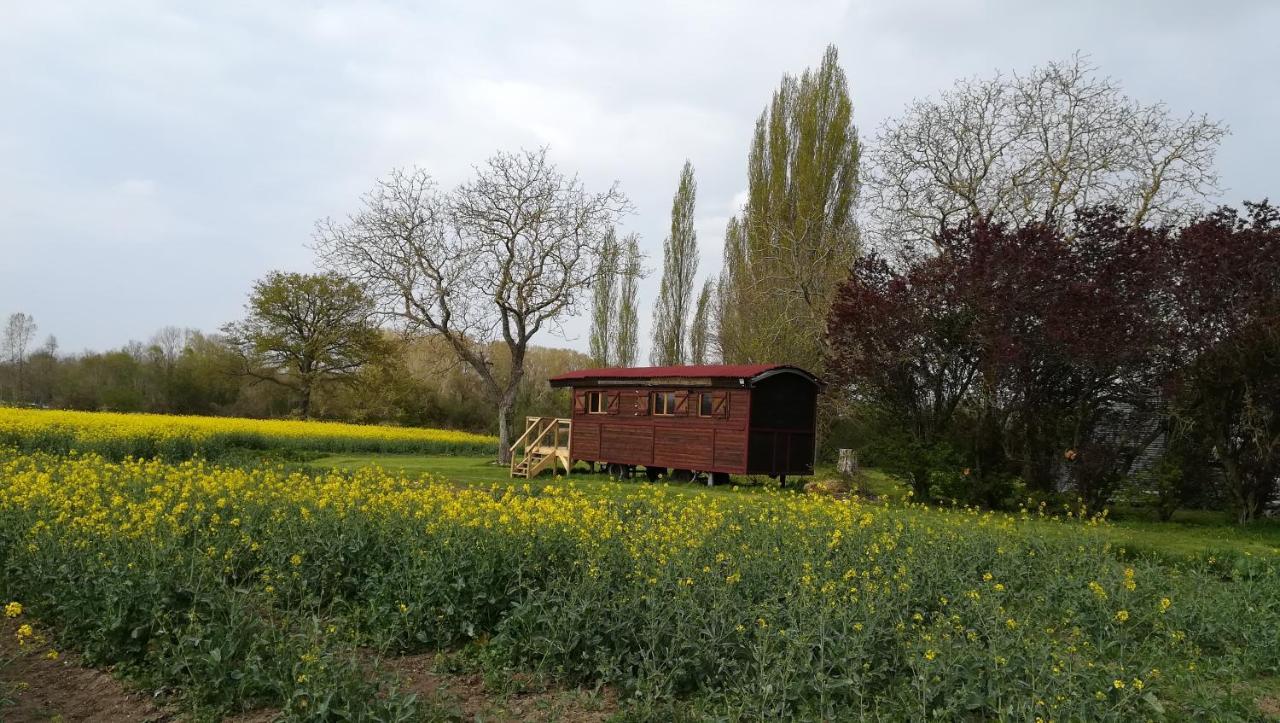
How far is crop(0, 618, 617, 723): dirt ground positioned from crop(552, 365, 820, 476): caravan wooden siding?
538 inches

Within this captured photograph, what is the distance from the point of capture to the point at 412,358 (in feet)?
176

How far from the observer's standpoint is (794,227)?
1185 inches

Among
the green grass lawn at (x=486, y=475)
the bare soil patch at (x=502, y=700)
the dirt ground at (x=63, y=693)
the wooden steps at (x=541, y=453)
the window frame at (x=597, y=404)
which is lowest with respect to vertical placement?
the dirt ground at (x=63, y=693)

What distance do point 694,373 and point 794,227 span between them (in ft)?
39.0

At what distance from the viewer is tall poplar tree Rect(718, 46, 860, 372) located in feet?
88.2

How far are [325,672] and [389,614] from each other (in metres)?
1.50

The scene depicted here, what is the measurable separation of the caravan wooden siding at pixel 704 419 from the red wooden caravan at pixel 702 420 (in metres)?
0.02

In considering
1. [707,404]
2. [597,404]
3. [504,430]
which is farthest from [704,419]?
[504,430]

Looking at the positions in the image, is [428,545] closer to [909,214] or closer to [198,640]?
[198,640]

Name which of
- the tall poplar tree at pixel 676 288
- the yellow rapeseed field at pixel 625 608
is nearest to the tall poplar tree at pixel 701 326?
the tall poplar tree at pixel 676 288

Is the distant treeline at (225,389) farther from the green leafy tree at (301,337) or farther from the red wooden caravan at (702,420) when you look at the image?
the red wooden caravan at (702,420)

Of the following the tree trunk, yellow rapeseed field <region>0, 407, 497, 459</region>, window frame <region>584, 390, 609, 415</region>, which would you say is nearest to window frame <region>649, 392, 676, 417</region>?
window frame <region>584, 390, 609, 415</region>

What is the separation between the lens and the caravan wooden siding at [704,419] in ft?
63.0

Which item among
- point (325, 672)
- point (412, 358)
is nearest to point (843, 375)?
point (325, 672)
